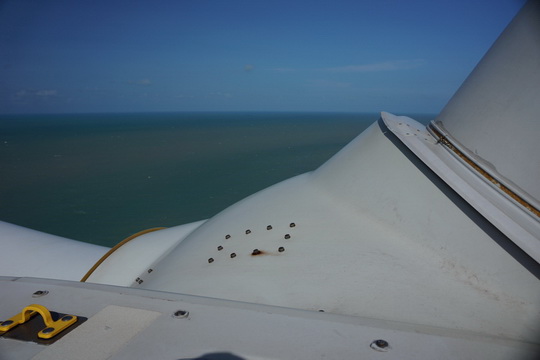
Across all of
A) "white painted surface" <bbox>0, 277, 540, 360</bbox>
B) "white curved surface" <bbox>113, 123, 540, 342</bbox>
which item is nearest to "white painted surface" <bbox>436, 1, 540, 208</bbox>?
"white curved surface" <bbox>113, 123, 540, 342</bbox>

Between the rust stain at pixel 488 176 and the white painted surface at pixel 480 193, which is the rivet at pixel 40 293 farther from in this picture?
the rust stain at pixel 488 176

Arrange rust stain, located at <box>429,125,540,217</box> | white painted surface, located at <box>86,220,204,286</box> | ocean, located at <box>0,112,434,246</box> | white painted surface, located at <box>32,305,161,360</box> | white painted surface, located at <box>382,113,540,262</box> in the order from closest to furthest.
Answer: white painted surface, located at <box>32,305,161,360</box>, white painted surface, located at <box>382,113,540,262</box>, rust stain, located at <box>429,125,540,217</box>, white painted surface, located at <box>86,220,204,286</box>, ocean, located at <box>0,112,434,246</box>

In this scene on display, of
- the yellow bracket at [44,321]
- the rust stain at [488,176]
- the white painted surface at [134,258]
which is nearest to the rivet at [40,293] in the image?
the yellow bracket at [44,321]

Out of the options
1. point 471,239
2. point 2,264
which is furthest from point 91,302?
point 2,264

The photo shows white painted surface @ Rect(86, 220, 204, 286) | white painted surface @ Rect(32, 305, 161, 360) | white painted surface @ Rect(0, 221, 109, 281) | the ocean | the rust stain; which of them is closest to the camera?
white painted surface @ Rect(32, 305, 161, 360)

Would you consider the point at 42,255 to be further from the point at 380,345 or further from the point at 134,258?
the point at 380,345

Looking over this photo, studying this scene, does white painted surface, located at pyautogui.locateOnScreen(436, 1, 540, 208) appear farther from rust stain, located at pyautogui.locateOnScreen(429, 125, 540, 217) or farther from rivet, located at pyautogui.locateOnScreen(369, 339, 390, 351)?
rivet, located at pyautogui.locateOnScreen(369, 339, 390, 351)
